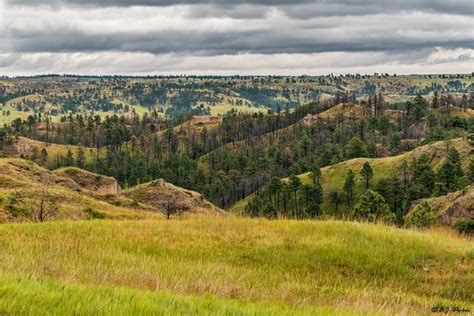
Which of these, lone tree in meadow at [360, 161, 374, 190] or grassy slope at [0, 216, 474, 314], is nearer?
grassy slope at [0, 216, 474, 314]

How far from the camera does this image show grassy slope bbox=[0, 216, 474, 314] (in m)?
6.72

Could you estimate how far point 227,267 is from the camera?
11.7m

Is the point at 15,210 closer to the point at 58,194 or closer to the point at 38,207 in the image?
the point at 38,207

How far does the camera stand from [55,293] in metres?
6.24

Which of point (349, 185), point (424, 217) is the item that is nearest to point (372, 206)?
point (424, 217)

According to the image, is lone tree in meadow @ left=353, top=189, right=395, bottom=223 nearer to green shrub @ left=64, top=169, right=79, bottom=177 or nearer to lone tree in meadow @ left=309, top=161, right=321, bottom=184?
lone tree in meadow @ left=309, top=161, right=321, bottom=184

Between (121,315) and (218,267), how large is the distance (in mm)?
6178

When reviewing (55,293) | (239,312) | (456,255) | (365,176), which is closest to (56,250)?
(55,293)

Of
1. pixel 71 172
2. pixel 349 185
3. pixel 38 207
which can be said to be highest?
pixel 38 207

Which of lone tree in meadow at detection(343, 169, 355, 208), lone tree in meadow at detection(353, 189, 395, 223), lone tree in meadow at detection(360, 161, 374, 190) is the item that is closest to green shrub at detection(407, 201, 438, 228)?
lone tree in meadow at detection(353, 189, 395, 223)
